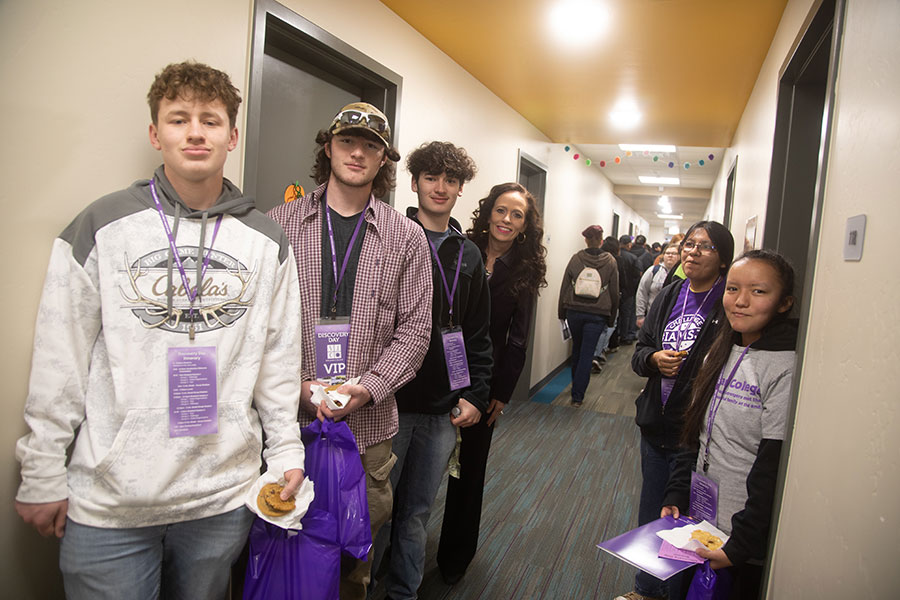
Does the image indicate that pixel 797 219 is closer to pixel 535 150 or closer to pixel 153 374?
pixel 153 374

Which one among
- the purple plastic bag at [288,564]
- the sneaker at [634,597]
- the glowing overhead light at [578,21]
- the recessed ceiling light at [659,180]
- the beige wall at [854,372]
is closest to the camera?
the beige wall at [854,372]

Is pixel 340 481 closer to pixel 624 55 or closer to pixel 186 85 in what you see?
pixel 186 85

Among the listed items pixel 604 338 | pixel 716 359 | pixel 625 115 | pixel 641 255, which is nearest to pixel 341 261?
pixel 716 359

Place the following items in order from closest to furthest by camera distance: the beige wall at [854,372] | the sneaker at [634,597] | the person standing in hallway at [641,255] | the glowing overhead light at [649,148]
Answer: the beige wall at [854,372], the sneaker at [634,597], the glowing overhead light at [649,148], the person standing in hallway at [641,255]

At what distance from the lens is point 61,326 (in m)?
0.99

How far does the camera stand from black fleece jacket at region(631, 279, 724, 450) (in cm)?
162

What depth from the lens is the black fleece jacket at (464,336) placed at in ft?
5.62

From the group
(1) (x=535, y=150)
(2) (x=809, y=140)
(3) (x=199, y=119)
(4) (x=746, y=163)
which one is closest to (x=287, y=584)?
(3) (x=199, y=119)

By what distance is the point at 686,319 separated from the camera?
1.82m

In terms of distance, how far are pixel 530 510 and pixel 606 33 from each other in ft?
8.23

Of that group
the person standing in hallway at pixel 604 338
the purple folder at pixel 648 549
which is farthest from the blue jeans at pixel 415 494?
the person standing in hallway at pixel 604 338

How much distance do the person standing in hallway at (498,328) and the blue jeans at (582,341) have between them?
8.98 feet

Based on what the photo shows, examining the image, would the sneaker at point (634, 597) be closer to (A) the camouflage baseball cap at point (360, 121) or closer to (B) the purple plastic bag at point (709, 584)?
(B) the purple plastic bag at point (709, 584)

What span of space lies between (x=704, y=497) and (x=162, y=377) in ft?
4.48
